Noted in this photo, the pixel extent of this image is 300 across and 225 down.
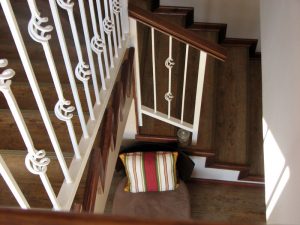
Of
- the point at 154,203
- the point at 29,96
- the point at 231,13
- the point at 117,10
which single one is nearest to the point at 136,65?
the point at 117,10

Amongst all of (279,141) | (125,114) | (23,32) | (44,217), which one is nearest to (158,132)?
(125,114)

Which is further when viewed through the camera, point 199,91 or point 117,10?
point 199,91

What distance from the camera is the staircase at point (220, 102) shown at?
2775 mm

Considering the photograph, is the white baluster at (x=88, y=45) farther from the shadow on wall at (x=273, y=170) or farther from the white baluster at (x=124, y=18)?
the shadow on wall at (x=273, y=170)

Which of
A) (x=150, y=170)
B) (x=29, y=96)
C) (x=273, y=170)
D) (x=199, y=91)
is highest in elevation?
(x=29, y=96)

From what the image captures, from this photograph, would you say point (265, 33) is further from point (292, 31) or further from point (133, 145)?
point (133, 145)

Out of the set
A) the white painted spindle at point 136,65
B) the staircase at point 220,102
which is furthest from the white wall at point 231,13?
the white painted spindle at point 136,65

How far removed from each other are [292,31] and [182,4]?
5.00 ft

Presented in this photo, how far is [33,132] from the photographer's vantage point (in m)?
1.64

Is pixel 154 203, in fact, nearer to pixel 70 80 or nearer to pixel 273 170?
pixel 273 170

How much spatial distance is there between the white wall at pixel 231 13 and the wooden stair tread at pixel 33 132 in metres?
1.93

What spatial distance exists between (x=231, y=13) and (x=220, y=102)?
2.79 feet

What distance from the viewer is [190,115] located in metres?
2.84

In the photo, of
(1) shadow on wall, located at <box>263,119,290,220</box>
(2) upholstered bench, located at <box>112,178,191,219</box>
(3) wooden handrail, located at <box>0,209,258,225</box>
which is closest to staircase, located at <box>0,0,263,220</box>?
(2) upholstered bench, located at <box>112,178,191,219</box>
